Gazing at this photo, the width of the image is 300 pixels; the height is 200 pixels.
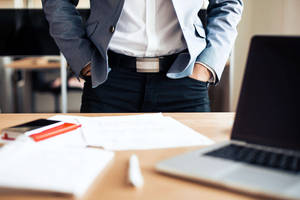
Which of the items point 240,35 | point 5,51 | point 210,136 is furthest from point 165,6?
point 240,35

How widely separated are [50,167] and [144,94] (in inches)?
29.9

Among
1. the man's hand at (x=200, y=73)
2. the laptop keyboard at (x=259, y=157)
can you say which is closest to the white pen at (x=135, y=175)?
the laptop keyboard at (x=259, y=157)

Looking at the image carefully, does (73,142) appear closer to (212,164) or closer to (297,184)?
(212,164)

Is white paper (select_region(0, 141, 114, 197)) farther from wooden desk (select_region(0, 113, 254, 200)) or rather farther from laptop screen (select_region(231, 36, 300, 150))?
laptop screen (select_region(231, 36, 300, 150))

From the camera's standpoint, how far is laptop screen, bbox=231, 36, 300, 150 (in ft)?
1.98

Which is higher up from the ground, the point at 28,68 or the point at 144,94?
the point at 144,94

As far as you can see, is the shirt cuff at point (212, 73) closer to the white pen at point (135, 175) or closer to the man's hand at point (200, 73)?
the man's hand at point (200, 73)

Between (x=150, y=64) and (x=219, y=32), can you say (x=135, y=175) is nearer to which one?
(x=150, y=64)

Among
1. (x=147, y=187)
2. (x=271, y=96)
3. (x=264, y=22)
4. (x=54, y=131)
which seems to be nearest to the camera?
(x=147, y=187)

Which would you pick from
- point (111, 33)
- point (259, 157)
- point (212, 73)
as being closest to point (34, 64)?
point (111, 33)

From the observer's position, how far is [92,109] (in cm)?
134

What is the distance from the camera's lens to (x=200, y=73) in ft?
4.44

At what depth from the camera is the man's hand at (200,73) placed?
1343 mm

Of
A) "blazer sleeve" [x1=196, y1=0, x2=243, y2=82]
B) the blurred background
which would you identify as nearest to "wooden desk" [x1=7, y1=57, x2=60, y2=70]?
the blurred background
